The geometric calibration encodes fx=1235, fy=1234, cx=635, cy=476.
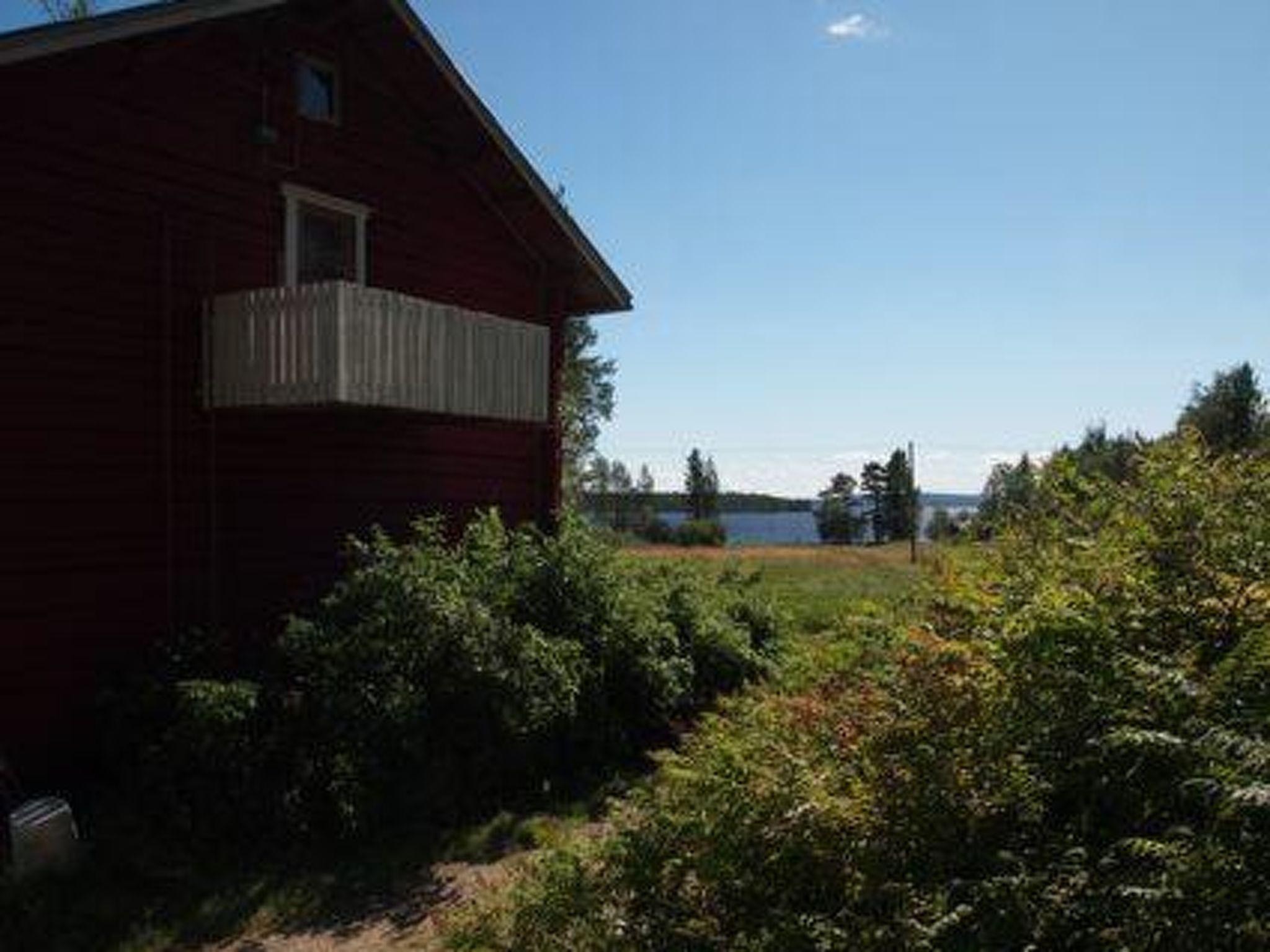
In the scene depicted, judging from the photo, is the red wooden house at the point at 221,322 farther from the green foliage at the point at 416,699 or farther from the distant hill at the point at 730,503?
the distant hill at the point at 730,503

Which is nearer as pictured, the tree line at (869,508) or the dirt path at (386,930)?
the dirt path at (386,930)

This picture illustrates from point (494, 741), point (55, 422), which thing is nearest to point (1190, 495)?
point (494, 741)

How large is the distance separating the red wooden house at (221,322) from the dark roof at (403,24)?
26mm

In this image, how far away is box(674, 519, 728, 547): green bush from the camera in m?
60.9

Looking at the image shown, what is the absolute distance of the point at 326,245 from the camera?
1278 centimetres

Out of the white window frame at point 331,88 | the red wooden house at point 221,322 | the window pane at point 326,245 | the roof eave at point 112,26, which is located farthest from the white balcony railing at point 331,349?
the white window frame at point 331,88

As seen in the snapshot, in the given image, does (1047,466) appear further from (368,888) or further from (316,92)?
(316,92)

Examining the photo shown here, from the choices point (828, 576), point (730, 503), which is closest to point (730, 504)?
point (730, 503)

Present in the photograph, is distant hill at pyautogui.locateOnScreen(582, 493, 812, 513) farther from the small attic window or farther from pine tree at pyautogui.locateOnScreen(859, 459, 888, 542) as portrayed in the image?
the small attic window

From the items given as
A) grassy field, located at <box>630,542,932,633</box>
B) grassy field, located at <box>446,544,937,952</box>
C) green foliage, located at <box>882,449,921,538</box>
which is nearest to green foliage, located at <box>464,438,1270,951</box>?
grassy field, located at <box>446,544,937,952</box>

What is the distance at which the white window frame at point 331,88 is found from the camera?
1225 centimetres

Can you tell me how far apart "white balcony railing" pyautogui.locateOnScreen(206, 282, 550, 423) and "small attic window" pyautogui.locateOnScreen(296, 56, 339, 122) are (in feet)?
8.16

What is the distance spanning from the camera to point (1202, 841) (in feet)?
10.9

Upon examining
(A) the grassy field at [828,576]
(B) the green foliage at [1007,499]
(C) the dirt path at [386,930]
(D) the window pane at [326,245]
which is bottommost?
(C) the dirt path at [386,930]
